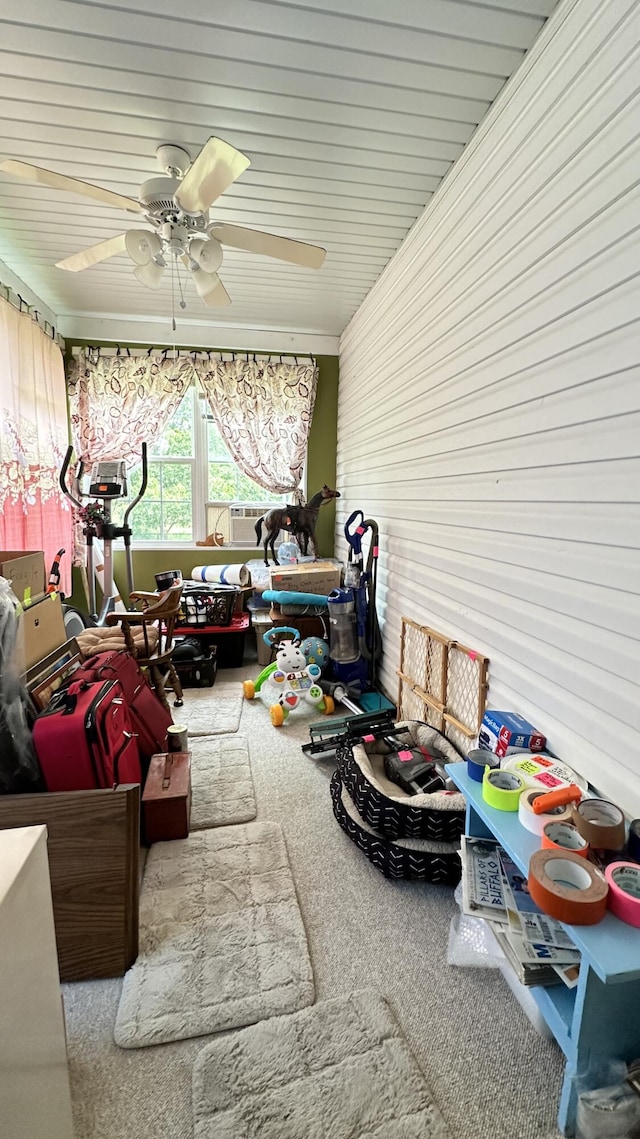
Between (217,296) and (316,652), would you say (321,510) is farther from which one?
(217,296)

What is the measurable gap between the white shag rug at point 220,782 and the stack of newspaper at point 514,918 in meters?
1.01

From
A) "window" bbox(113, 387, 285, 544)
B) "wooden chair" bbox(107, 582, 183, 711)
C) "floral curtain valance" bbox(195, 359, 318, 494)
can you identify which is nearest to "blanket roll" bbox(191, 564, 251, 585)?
"window" bbox(113, 387, 285, 544)

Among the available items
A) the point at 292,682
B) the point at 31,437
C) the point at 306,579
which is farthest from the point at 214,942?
the point at 31,437

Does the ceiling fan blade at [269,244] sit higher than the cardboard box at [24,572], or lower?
higher

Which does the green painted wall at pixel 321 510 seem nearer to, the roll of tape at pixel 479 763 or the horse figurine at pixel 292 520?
the horse figurine at pixel 292 520

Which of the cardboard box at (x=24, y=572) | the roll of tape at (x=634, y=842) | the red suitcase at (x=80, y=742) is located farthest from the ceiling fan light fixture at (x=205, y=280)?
the roll of tape at (x=634, y=842)

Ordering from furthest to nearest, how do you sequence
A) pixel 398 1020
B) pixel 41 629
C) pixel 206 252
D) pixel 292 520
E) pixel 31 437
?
pixel 292 520 → pixel 31 437 → pixel 206 252 → pixel 41 629 → pixel 398 1020

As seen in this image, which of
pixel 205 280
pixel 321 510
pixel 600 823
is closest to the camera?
pixel 600 823

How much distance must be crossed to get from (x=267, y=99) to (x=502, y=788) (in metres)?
2.48

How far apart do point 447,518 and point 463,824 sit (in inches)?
48.6

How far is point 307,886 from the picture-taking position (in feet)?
5.52

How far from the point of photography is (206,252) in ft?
6.95

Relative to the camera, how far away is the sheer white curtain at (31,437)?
9.66 feet

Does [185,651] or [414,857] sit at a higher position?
[185,651]
